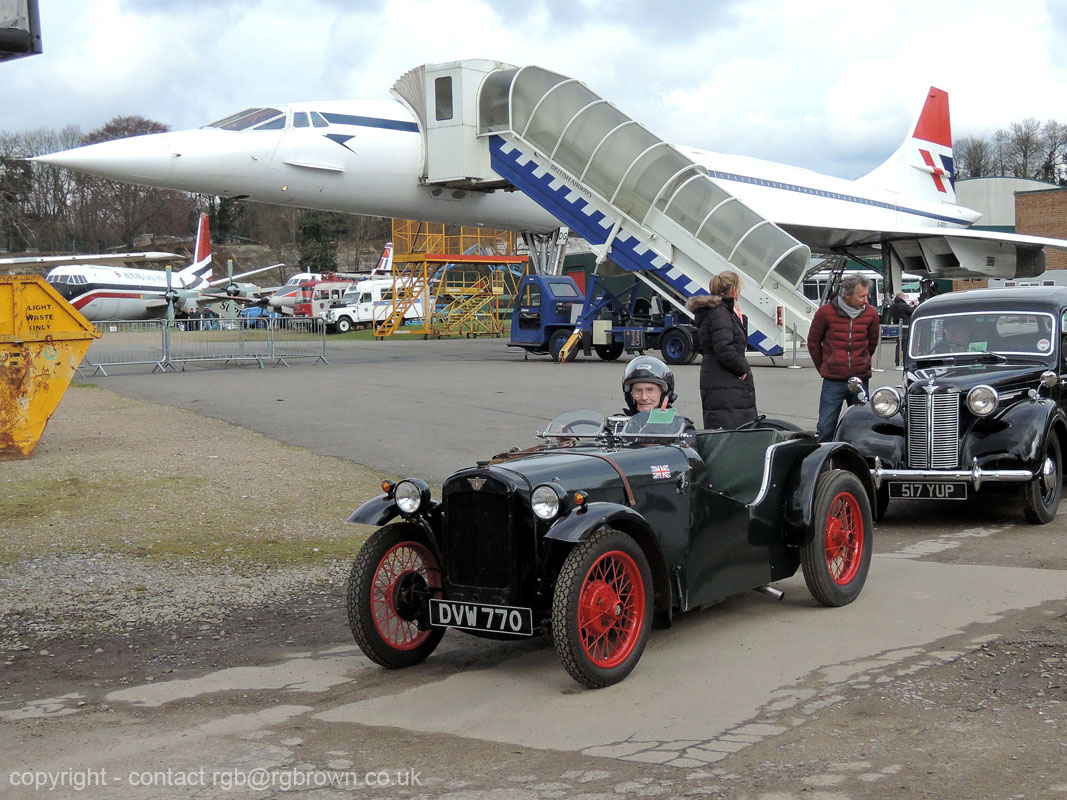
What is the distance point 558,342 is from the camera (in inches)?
1153

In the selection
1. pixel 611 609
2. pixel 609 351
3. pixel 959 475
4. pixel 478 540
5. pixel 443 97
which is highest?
pixel 443 97

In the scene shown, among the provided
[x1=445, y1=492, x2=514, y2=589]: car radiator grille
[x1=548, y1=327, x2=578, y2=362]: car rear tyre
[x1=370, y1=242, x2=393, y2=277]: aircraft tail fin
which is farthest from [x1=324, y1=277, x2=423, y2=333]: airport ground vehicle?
[x1=445, y1=492, x2=514, y2=589]: car radiator grille

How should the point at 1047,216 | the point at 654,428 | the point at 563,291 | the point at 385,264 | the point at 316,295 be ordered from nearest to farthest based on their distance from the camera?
the point at 654,428
the point at 563,291
the point at 1047,216
the point at 316,295
the point at 385,264

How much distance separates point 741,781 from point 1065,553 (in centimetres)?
502

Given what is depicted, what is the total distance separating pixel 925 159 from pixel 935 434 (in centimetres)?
4359

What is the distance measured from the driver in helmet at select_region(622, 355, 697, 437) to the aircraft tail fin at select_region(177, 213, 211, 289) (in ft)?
193

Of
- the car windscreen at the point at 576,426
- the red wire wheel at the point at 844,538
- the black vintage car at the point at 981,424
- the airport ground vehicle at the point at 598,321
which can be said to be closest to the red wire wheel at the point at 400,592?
the car windscreen at the point at 576,426

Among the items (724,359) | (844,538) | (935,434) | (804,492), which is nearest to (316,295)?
(724,359)

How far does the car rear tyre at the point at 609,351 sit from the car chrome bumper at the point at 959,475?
19.9m

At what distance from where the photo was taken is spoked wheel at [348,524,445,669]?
5.29m

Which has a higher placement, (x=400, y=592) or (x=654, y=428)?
(x=654, y=428)

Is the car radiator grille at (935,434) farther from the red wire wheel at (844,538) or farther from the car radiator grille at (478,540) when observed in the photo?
the car radiator grille at (478,540)

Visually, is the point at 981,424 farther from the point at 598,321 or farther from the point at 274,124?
the point at 274,124

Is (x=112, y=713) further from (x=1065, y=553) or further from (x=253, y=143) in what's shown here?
(x=253, y=143)
